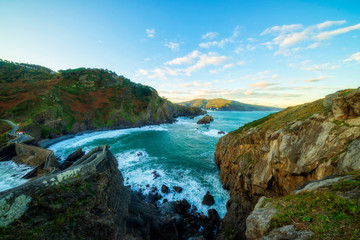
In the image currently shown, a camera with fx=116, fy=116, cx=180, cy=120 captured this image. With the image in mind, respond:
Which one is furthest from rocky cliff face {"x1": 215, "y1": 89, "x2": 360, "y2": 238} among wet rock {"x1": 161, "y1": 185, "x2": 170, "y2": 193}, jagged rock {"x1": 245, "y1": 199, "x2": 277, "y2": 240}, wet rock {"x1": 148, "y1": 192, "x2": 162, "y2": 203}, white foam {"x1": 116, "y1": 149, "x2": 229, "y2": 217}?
wet rock {"x1": 148, "y1": 192, "x2": 162, "y2": 203}

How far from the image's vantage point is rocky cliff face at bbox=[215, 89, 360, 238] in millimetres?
6113

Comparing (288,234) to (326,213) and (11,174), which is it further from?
(11,174)

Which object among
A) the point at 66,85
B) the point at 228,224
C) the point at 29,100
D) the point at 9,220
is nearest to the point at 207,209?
the point at 228,224

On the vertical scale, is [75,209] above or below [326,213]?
below

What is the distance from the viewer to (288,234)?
3.49 m

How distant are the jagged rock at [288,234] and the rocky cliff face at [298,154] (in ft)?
16.0

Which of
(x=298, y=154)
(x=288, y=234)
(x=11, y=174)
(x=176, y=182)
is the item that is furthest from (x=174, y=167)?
(x=11, y=174)

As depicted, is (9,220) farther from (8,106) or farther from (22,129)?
(8,106)

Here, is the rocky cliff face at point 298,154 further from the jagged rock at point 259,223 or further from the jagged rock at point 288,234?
the jagged rock at point 288,234

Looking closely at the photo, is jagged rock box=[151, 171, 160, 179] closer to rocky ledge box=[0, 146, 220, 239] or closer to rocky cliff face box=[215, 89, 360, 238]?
rocky ledge box=[0, 146, 220, 239]

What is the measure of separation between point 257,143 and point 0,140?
38507 millimetres

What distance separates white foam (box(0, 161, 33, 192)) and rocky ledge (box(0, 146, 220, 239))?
12.3 m

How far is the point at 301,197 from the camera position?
15.2 ft

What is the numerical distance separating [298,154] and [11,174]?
27795mm
